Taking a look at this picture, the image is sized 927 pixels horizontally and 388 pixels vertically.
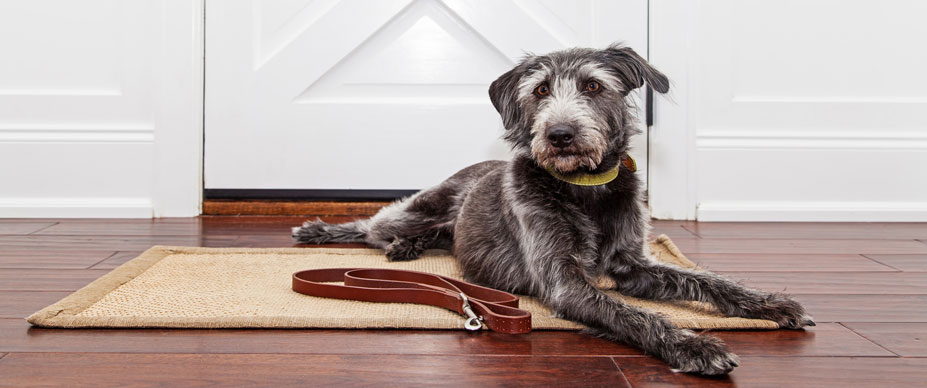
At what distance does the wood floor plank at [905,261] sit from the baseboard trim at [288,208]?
237 cm

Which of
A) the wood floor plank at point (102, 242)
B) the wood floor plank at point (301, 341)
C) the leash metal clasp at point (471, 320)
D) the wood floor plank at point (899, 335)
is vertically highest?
the wood floor plank at point (102, 242)

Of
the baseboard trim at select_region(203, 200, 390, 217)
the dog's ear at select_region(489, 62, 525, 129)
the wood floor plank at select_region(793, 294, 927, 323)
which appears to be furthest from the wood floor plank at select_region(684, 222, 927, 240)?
the baseboard trim at select_region(203, 200, 390, 217)

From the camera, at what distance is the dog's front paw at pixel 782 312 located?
6.25 feet

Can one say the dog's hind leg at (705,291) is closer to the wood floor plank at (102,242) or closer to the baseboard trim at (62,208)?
the wood floor plank at (102,242)

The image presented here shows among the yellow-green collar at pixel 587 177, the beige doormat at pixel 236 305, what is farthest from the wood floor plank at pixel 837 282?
the yellow-green collar at pixel 587 177

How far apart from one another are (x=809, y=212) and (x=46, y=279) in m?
3.56

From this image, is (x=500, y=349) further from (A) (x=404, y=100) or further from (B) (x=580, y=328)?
(A) (x=404, y=100)

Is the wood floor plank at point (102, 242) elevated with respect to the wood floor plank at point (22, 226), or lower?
lower

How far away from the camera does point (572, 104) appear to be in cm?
215

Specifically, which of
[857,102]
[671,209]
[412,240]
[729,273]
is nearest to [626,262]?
[729,273]

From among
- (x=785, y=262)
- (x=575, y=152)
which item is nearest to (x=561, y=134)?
(x=575, y=152)

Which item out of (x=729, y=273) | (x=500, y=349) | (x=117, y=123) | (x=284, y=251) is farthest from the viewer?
(x=117, y=123)

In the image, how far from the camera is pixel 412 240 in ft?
9.82

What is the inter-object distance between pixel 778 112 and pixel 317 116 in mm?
2461
